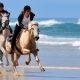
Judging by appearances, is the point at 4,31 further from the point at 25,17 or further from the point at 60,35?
the point at 60,35

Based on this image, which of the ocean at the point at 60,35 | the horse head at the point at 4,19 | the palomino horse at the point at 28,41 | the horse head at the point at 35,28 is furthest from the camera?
the ocean at the point at 60,35

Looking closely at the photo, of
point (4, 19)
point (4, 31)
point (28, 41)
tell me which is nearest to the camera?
point (28, 41)

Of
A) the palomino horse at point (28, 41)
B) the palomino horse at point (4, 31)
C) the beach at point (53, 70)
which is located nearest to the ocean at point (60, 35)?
the beach at point (53, 70)

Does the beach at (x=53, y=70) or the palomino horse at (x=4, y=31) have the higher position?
the palomino horse at (x=4, y=31)

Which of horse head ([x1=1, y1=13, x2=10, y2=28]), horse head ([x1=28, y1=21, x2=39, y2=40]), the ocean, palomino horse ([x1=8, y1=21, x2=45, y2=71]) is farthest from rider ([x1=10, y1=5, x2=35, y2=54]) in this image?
the ocean

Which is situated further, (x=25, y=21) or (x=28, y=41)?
(x=25, y=21)

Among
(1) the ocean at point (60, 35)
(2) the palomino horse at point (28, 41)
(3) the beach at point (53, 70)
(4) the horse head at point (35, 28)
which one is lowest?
(1) the ocean at point (60, 35)

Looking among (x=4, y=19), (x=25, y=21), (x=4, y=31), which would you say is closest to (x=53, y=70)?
(x=4, y=31)

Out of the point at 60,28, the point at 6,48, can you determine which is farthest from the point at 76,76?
the point at 60,28

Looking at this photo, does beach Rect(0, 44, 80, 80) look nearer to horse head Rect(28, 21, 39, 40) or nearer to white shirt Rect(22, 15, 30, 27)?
horse head Rect(28, 21, 39, 40)

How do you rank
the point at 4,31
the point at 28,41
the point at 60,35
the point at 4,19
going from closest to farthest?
1. the point at 28,41
2. the point at 4,19
3. the point at 4,31
4. the point at 60,35

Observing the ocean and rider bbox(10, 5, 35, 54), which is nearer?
rider bbox(10, 5, 35, 54)

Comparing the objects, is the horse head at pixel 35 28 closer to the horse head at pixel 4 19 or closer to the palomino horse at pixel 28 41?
the palomino horse at pixel 28 41

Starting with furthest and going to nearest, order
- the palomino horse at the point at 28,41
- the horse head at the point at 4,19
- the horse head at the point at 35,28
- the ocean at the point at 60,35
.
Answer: the ocean at the point at 60,35
the horse head at the point at 4,19
the palomino horse at the point at 28,41
the horse head at the point at 35,28
